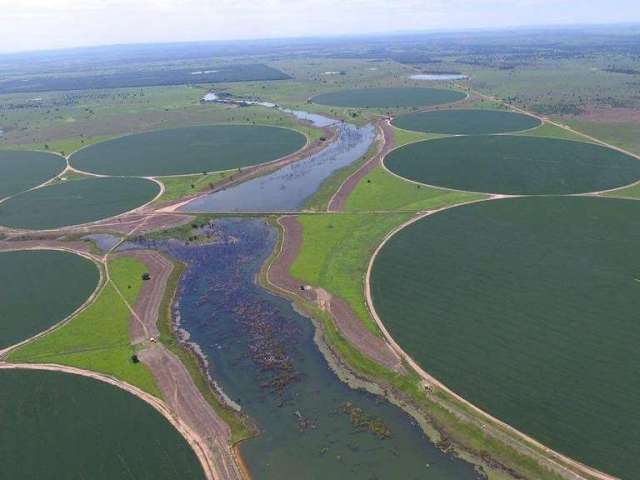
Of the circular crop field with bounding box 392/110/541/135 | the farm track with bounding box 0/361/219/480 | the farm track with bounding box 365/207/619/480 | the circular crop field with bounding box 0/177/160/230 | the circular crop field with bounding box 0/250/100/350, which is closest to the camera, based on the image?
the farm track with bounding box 365/207/619/480

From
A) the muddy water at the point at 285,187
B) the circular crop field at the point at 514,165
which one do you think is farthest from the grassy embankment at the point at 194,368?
the circular crop field at the point at 514,165

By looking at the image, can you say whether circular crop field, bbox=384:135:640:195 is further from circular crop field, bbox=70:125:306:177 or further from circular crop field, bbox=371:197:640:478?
circular crop field, bbox=70:125:306:177

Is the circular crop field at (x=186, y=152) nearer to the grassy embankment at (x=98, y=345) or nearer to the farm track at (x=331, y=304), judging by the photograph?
the farm track at (x=331, y=304)

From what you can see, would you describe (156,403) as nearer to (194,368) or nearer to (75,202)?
(194,368)

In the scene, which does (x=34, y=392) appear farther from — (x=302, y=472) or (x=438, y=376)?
(x=438, y=376)

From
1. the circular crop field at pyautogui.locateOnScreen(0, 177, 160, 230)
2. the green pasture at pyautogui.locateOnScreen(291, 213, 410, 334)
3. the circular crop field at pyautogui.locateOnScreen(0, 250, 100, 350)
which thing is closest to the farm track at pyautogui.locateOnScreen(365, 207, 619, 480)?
the green pasture at pyautogui.locateOnScreen(291, 213, 410, 334)

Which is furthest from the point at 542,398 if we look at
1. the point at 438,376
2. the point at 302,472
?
the point at 302,472

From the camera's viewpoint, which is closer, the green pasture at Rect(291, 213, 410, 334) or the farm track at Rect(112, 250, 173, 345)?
the farm track at Rect(112, 250, 173, 345)
